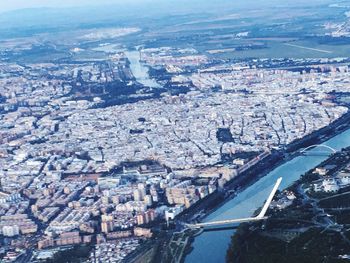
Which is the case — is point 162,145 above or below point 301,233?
below

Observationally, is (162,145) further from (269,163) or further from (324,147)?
(324,147)

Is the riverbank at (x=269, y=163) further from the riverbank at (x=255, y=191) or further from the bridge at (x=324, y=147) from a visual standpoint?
the bridge at (x=324, y=147)

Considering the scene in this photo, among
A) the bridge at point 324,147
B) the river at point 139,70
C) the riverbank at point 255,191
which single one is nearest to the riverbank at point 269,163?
the riverbank at point 255,191

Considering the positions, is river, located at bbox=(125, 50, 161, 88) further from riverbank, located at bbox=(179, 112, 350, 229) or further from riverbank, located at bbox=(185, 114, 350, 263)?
riverbank, located at bbox=(185, 114, 350, 263)

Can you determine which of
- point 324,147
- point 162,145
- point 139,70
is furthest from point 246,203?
point 139,70

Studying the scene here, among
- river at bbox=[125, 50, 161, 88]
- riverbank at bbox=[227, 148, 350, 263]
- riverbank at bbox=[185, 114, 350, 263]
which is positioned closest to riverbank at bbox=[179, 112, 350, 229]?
riverbank at bbox=[185, 114, 350, 263]

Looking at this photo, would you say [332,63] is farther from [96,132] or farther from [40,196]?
[40,196]
